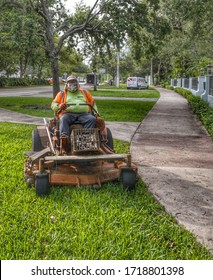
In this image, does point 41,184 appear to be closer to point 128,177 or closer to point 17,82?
point 128,177

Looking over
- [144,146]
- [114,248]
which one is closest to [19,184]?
[114,248]

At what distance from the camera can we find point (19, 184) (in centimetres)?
499

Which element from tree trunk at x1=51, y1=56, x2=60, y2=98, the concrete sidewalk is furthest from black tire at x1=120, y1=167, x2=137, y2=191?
tree trunk at x1=51, y1=56, x2=60, y2=98

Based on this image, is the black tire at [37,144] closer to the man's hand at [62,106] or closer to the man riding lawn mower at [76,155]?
the man riding lawn mower at [76,155]

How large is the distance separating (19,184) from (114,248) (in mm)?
2124

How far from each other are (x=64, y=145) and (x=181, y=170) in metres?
2.13

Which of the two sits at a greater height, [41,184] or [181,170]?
[41,184]

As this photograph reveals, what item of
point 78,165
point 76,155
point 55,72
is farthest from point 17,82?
point 76,155

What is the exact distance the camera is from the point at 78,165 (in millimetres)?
5102

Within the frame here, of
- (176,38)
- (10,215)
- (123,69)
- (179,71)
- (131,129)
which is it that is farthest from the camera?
(123,69)

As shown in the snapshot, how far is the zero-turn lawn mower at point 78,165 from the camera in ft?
15.1

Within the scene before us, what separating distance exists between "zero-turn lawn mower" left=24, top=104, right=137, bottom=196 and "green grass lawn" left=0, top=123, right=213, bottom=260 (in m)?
0.12

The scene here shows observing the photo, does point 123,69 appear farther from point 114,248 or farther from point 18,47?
point 114,248

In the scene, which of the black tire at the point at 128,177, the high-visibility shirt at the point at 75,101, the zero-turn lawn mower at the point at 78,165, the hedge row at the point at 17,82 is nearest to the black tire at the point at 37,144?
the high-visibility shirt at the point at 75,101
